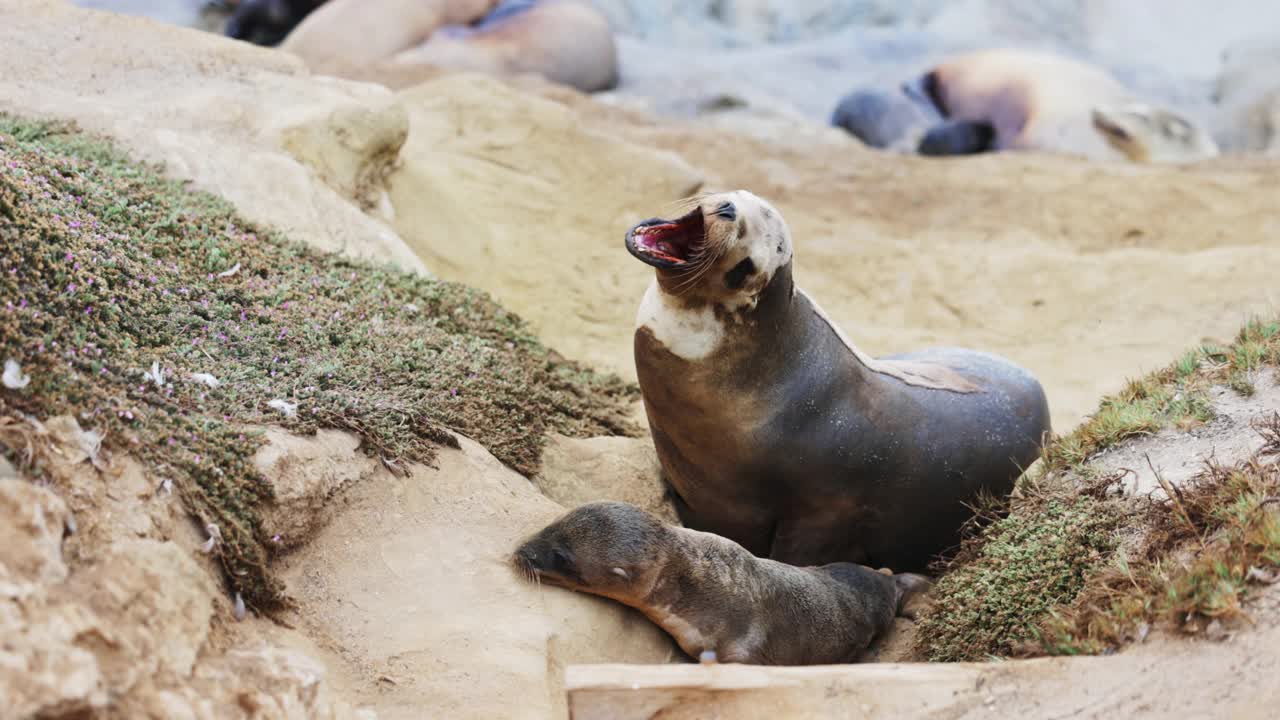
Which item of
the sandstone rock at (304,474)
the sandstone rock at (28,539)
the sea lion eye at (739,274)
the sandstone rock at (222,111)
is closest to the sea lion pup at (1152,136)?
the sandstone rock at (222,111)

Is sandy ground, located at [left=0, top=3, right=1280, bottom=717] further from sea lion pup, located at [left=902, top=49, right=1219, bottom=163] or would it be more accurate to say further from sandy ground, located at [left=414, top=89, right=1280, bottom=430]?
sea lion pup, located at [left=902, top=49, right=1219, bottom=163]

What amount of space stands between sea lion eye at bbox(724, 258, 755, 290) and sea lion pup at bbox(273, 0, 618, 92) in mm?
8184

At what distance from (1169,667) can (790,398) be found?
205 cm

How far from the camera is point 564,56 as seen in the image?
A: 1411 centimetres

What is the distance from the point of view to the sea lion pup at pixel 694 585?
4031mm

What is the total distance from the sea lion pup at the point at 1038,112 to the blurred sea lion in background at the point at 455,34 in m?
3.89

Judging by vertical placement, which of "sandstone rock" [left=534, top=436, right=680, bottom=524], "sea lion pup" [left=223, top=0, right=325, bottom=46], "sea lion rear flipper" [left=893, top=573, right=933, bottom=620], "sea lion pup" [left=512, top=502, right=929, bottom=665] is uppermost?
"sea lion pup" [left=512, top=502, right=929, bottom=665]

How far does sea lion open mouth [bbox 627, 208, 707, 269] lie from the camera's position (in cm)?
451

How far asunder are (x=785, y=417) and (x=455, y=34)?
33.1 ft

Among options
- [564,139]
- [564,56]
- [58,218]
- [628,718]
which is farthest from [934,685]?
[564,56]

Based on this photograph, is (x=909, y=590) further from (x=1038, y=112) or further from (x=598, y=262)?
(x=1038, y=112)

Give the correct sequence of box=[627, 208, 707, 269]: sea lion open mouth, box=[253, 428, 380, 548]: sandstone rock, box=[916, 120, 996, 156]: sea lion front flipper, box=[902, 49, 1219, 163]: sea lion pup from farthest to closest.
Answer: box=[916, 120, 996, 156]: sea lion front flipper → box=[902, 49, 1219, 163]: sea lion pup → box=[627, 208, 707, 269]: sea lion open mouth → box=[253, 428, 380, 548]: sandstone rock

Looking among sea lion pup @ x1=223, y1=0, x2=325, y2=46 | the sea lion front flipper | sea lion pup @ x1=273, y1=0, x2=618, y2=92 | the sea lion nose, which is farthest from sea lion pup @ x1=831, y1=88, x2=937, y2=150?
the sea lion nose

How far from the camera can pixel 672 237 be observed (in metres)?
4.63
